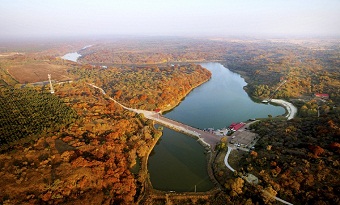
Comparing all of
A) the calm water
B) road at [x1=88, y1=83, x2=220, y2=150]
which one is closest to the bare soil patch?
road at [x1=88, y1=83, x2=220, y2=150]

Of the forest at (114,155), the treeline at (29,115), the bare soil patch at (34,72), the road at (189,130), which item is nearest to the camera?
the forest at (114,155)

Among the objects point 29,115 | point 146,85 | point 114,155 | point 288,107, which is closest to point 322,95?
point 288,107

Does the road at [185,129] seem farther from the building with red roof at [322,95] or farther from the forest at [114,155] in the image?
the building with red roof at [322,95]

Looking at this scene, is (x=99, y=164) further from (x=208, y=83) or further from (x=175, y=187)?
(x=208, y=83)

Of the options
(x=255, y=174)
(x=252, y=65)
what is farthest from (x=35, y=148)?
(x=252, y=65)

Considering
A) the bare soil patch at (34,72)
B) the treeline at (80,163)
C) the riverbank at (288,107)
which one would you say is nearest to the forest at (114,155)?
the treeline at (80,163)

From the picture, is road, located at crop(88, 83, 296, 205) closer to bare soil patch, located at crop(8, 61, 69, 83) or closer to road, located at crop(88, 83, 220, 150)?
Result: road, located at crop(88, 83, 220, 150)

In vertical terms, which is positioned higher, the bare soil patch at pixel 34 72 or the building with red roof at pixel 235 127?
the bare soil patch at pixel 34 72
